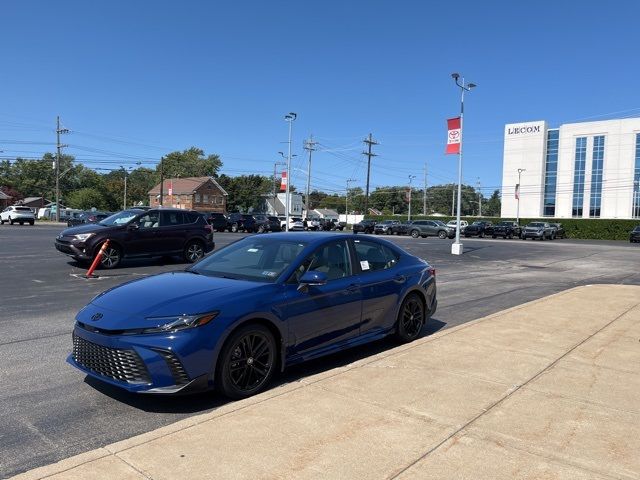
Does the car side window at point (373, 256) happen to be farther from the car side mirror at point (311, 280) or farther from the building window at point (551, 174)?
the building window at point (551, 174)

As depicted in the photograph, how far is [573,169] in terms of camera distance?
262 feet

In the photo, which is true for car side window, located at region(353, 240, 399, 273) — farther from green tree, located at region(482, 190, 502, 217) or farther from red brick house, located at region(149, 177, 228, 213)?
green tree, located at region(482, 190, 502, 217)

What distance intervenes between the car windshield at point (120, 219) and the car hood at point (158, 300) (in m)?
9.71

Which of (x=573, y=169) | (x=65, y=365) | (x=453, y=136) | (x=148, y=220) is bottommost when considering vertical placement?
(x=65, y=365)

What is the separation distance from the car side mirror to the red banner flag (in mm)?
22387

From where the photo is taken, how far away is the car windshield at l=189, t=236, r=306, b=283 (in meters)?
5.14

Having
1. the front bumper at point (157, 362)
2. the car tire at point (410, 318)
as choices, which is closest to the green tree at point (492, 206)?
the car tire at point (410, 318)

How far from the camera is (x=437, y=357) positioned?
220 inches

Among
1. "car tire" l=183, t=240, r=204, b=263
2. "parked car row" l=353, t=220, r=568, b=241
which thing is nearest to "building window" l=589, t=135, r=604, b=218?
"parked car row" l=353, t=220, r=568, b=241

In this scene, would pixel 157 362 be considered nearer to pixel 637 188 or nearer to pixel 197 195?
pixel 637 188

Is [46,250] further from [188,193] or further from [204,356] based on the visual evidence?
[188,193]

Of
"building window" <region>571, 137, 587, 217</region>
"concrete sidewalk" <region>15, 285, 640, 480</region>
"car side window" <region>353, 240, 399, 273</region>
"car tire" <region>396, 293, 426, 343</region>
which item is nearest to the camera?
"concrete sidewalk" <region>15, 285, 640, 480</region>

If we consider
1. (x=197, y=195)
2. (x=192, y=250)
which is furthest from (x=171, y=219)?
(x=197, y=195)

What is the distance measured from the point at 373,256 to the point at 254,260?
59.7 inches
